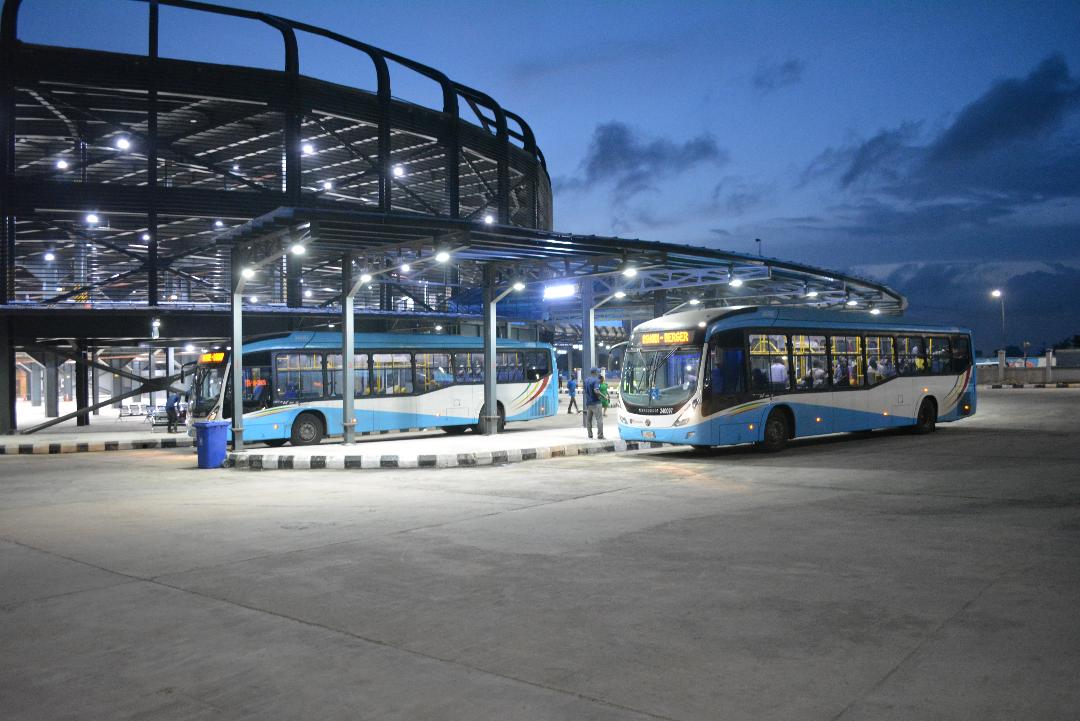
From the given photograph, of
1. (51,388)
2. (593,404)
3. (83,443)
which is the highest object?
→ (51,388)

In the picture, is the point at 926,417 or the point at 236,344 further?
the point at 926,417

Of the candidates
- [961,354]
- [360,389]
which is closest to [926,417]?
[961,354]

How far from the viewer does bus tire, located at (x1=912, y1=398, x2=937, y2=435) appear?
21.7 m

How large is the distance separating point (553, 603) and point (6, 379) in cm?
2774

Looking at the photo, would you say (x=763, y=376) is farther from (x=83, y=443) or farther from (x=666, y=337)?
(x=83, y=443)

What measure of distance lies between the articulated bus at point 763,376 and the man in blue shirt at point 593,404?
2.24 metres

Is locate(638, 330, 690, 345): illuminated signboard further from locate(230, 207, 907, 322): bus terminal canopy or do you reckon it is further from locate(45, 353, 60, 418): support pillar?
locate(45, 353, 60, 418): support pillar

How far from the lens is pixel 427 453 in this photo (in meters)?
17.4

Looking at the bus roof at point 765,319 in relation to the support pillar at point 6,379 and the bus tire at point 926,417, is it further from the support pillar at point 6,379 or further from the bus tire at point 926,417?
the support pillar at point 6,379

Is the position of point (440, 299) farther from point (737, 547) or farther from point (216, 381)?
point (737, 547)

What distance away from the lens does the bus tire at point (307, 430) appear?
70.8 ft

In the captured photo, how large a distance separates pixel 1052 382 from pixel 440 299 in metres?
36.6

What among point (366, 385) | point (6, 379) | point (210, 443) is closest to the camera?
point (210, 443)

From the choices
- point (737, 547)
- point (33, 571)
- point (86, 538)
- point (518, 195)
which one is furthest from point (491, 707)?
point (518, 195)
